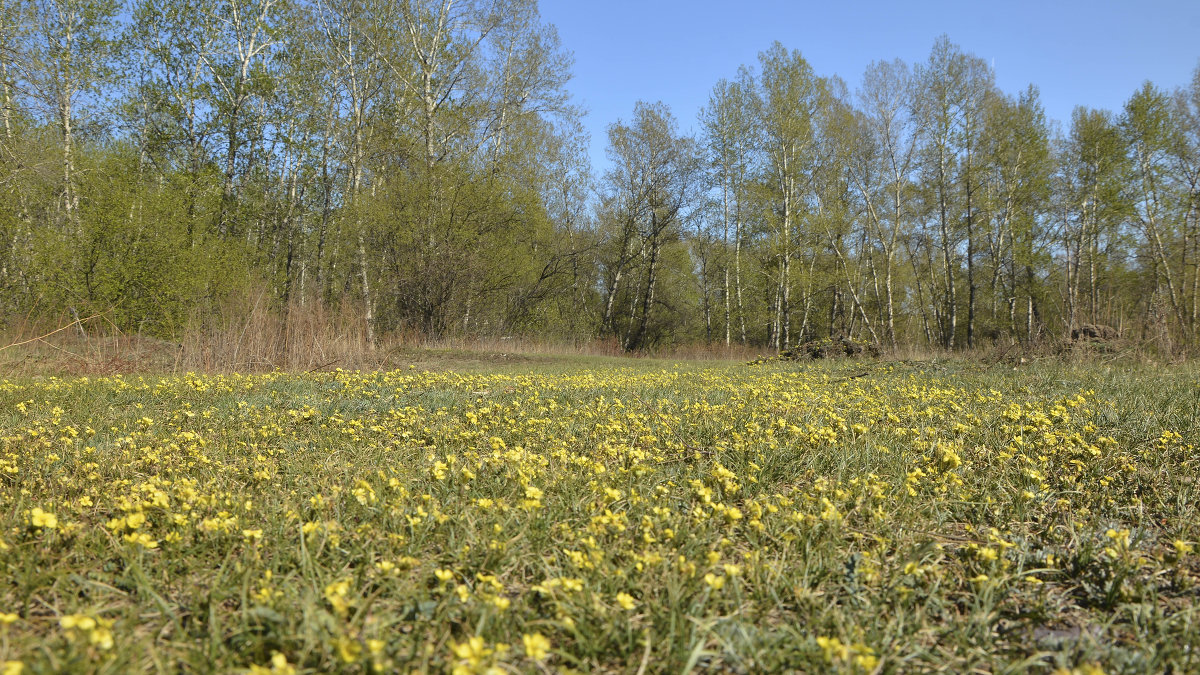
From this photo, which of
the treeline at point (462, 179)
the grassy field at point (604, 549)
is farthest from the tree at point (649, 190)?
the grassy field at point (604, 549)

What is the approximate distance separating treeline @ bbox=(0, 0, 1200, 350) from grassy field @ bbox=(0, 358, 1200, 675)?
10.3 m

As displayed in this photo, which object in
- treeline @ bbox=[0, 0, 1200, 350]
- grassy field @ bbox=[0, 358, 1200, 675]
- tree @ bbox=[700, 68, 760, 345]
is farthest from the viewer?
tree @ bbox=[700, 68, 760, 345]

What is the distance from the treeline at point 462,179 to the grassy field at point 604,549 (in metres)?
10.3

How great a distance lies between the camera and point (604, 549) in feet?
6.27

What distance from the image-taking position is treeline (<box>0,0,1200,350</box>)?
1426cm

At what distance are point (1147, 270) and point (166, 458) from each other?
33721 millimetres

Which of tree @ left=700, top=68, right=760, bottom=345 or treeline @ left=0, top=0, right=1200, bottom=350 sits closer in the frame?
treeline @ left=0, top=0, right=1200, bottom=350

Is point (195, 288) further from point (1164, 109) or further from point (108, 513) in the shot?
point (1164, 109)

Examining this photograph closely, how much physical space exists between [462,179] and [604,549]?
19.0 metres

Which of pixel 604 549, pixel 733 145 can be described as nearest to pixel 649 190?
pixel 733 145

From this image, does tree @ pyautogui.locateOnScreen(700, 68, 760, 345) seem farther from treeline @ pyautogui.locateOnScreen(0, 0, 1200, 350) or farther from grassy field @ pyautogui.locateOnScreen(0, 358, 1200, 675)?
grassy field @ pyautogui.locateOnScreen(0, 358, 1200, 675)

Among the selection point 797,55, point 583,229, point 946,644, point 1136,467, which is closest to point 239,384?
point 946,644

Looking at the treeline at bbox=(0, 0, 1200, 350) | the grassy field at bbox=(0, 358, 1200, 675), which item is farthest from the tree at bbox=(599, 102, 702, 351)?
the grassy field at bbox=(0, 358, 1200, 675)

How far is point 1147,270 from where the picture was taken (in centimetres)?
2508
